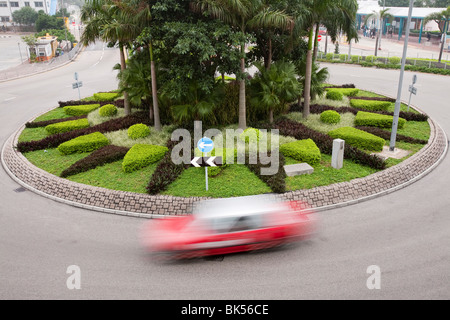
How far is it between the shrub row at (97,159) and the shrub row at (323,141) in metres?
7.95

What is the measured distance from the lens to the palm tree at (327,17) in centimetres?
1884

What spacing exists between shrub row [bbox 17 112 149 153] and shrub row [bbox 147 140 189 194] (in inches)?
199

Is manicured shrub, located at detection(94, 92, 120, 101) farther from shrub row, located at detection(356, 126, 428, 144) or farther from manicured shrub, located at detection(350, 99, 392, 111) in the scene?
shrub row, located at detection(356, 126, 428, 144)

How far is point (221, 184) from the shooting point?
14.4 metres

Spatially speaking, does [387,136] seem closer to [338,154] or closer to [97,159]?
[338,154]

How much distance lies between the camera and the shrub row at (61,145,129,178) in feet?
50.9

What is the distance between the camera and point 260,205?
444 inches

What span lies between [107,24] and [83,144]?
5.67 m

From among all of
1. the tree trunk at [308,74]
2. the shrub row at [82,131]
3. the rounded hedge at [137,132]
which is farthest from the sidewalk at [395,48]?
the rounded hedge at [137,132]

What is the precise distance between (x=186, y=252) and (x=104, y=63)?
45007mm

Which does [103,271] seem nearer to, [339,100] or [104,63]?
[339,100]

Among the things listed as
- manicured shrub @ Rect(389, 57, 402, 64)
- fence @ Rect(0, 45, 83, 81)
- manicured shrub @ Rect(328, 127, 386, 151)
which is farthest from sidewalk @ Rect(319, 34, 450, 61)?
fence @ Rect(0, 45, 83, 81)

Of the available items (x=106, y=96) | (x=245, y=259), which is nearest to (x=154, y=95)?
(x=106, y=96)

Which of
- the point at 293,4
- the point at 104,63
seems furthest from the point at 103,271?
the point at 104,63
